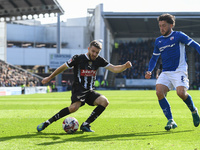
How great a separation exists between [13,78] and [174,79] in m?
30.9

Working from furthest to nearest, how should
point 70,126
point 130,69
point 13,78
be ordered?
point 130,69, point 13,78, point 70,126

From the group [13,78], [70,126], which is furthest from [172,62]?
[13,78]

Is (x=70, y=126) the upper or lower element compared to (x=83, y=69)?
lower

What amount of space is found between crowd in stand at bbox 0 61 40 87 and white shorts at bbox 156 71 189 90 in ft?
87.9

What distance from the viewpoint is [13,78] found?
3519 cm

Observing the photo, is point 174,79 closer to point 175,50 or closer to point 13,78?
point 175,50

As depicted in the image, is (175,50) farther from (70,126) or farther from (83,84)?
(70,126)

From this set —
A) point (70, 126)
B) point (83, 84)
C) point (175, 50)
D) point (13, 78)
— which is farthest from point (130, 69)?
point (70, 126)

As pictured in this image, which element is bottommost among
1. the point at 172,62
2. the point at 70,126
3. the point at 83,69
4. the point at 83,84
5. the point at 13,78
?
the point at 70,126

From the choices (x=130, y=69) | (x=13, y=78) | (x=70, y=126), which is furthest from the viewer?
(x=130, y=69)

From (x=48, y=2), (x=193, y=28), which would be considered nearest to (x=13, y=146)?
(x=48, y=2)

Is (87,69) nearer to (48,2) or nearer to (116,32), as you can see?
(48,2)

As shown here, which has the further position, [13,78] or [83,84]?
[13,78]

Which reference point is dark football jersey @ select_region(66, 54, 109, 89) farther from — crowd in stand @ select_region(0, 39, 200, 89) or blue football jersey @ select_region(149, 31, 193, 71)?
crowd in stand @ select_region(0, 39, 200, 89)
